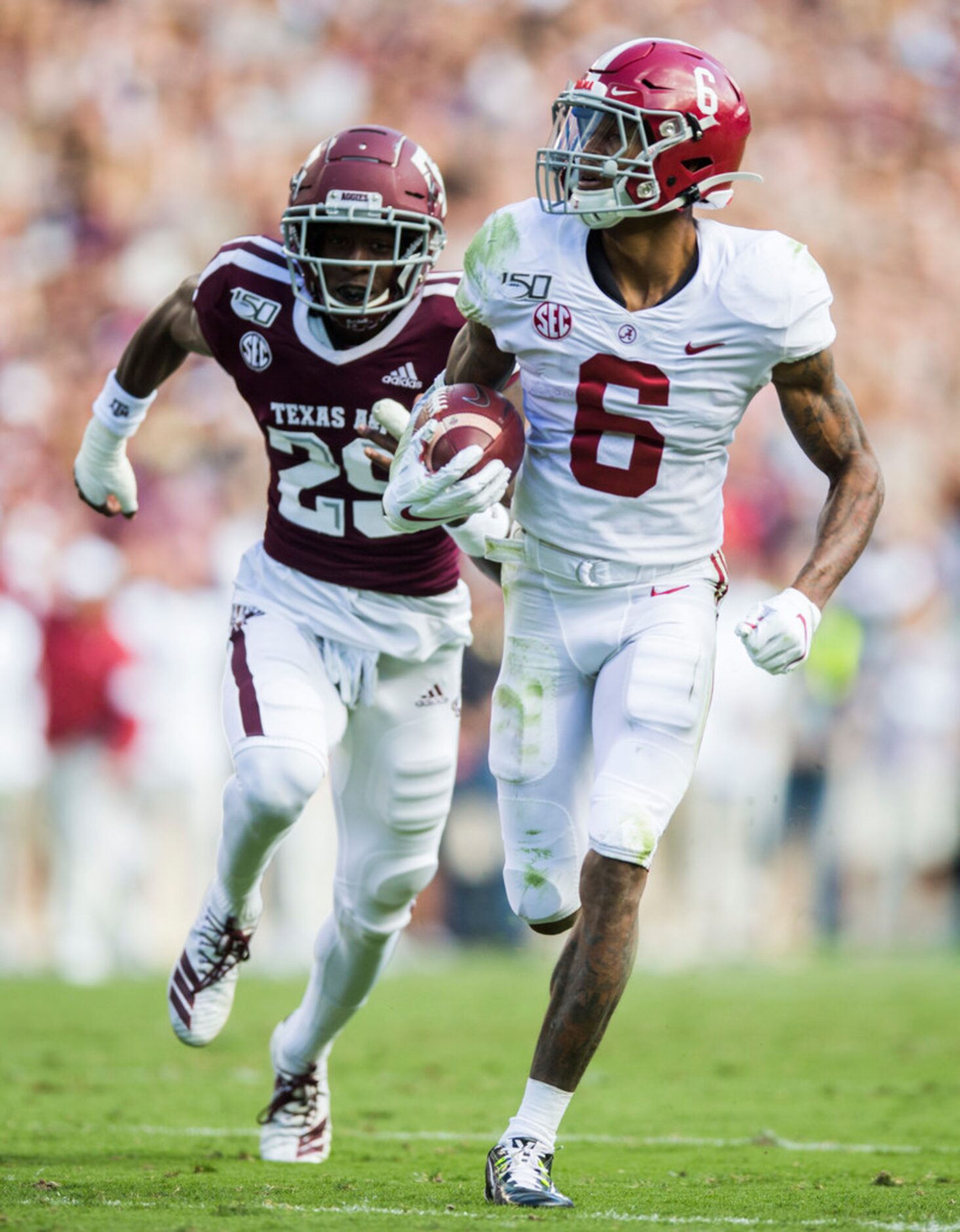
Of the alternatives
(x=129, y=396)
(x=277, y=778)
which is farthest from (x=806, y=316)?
(x=129, y=396)

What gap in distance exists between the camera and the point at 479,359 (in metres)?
4.10

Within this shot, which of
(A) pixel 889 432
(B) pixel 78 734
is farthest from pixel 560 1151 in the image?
(A) pixel 889 432

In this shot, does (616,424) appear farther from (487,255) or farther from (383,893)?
(383,893)

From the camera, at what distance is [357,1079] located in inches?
250

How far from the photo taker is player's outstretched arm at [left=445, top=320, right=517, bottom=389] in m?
4.07

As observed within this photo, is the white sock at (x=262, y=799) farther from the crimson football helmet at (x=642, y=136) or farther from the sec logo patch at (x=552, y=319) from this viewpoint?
the crimson football helmet at (x=642, y=136)

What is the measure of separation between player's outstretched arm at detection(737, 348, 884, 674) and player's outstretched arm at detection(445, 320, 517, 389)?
587 mm

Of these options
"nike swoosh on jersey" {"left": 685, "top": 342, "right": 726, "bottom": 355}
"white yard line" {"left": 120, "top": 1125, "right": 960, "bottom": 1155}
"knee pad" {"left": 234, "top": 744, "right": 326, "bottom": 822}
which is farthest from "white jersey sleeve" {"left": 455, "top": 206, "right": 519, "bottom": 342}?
"white yard line" {"left": 120, "top": 1125, "right": 960, "bottom": 1155}

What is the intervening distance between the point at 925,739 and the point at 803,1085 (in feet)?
19.1

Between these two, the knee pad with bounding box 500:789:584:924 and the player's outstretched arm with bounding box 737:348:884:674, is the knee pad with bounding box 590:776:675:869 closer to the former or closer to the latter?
the knee pad with bounding box 500:789:584:924

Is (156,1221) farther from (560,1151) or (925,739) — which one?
(925,739)

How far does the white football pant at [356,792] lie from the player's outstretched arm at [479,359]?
2.66 feet

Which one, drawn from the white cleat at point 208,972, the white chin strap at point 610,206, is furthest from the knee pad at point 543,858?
the white chin strap at point 610,206

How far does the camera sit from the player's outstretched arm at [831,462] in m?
3.86
